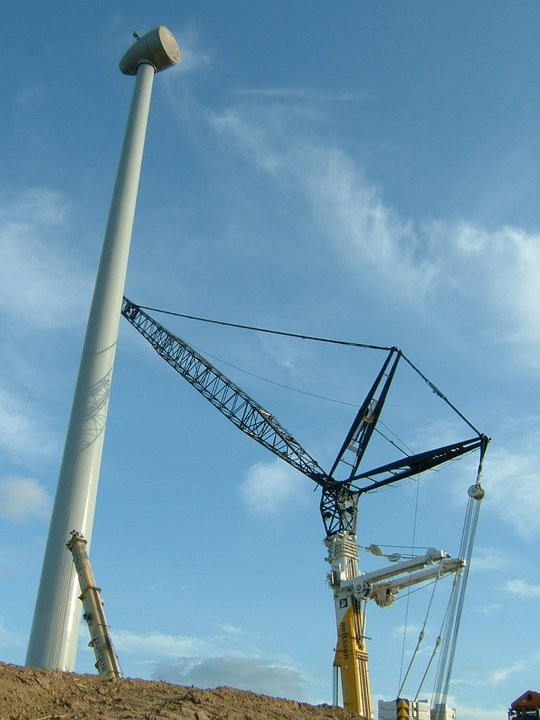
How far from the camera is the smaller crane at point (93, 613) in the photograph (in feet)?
73.7

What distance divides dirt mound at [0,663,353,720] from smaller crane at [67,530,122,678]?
4.88 meters

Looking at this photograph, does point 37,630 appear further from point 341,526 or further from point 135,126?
point 341,526

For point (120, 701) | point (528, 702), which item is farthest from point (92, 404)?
point (528, 702)

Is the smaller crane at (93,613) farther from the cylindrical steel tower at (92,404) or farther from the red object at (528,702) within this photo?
the red object at (528,702)

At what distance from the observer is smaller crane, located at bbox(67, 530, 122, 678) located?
884 inches

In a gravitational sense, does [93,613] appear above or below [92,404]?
below

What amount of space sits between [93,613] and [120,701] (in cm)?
920

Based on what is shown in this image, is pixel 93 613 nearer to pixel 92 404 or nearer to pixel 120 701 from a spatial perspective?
pixel 120 701

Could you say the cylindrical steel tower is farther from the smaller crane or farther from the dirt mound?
the dirt mound

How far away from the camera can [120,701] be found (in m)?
15.3

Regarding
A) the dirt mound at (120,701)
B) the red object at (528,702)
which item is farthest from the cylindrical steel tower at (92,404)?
the red object at (528,702)

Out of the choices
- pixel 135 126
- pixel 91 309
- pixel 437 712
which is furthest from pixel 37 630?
pixel 135 126

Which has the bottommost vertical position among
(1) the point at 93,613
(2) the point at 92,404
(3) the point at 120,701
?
(3) the point at 120,701

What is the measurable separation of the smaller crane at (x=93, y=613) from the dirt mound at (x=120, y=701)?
4.88 metres
